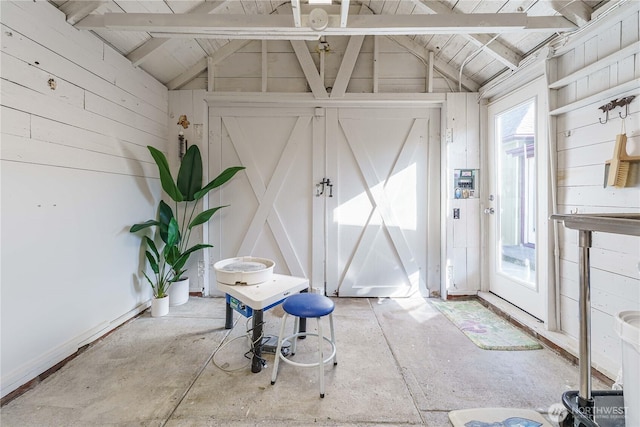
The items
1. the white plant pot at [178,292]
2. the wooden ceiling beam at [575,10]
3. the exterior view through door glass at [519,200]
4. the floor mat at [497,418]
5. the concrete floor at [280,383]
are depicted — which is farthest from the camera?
the white plant pot at [178,292]

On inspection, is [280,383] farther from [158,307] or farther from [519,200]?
[519,200]

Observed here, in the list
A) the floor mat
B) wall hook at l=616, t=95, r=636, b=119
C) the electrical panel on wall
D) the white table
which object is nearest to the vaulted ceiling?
wall hook at l=616, t=95, r=636, b=119

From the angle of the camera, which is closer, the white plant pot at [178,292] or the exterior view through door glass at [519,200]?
the exterior view through door glass at [519,200]

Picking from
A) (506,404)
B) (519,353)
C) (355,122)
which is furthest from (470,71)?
(506,404)

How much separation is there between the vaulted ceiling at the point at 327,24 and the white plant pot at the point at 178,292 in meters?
2.33

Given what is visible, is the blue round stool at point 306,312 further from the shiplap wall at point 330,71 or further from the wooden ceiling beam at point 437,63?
the wooden ceiling beam at point 437,63

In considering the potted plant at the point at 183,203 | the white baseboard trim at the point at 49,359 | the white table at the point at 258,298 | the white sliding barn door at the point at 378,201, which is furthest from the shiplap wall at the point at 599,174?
the white baseboard trim at the point at 49,359

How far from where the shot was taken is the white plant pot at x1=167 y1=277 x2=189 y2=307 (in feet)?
9.66

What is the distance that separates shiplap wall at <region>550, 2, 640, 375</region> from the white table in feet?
6.90

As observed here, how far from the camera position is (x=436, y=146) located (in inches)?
128

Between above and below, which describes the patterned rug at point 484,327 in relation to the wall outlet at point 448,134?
below

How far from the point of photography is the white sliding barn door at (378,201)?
324cm

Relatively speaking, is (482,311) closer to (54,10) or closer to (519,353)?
(519,353)

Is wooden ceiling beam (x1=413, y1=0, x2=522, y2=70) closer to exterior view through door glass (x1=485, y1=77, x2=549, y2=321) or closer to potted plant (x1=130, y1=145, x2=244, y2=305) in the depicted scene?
exterior view through door glass (x1=485, y1=77, x2=549, y2=321)
